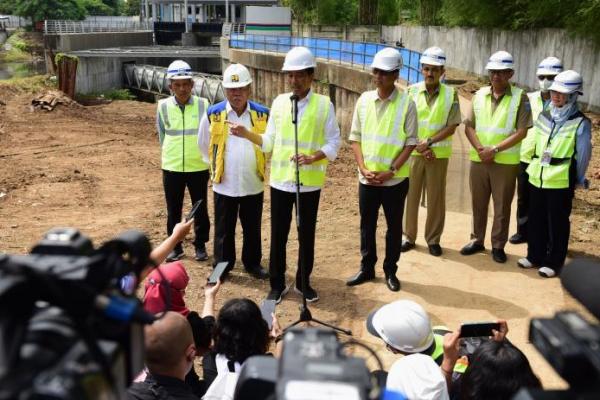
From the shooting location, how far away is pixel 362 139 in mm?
5270

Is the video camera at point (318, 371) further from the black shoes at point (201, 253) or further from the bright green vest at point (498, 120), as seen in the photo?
the black shoes at point (201, 253)

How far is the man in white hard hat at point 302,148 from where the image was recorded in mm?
4977

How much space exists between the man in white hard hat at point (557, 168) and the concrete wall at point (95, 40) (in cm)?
3246

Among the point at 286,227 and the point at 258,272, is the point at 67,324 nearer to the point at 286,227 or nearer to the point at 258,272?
the point at 286,227

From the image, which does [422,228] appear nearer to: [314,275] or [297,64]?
[314,275]

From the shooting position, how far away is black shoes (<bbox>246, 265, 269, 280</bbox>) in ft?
19.0

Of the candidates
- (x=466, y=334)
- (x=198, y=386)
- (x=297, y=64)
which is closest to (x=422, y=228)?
(x=297, y=64)

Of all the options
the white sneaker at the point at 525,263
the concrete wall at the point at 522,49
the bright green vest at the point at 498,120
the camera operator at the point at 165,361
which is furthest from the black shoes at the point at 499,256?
the concrete wall at the point at 522,49

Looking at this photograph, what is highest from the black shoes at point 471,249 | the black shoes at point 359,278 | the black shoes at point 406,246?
the black shoes at point 471,249

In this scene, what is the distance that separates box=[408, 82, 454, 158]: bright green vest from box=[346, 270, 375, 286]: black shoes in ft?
4.18

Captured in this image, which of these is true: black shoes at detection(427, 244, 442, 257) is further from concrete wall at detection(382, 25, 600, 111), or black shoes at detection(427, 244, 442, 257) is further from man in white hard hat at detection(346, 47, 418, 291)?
concrete wall at detection(382, 25, 600, 111)

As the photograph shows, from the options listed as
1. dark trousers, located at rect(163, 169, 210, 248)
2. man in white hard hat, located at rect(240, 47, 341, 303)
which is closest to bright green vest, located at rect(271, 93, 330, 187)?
man in white hard hat, located at rect(240, 47, 341, 303)

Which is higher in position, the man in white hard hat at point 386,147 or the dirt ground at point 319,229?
the man in white hard hat at point 386,147

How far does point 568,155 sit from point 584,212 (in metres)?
2.42
